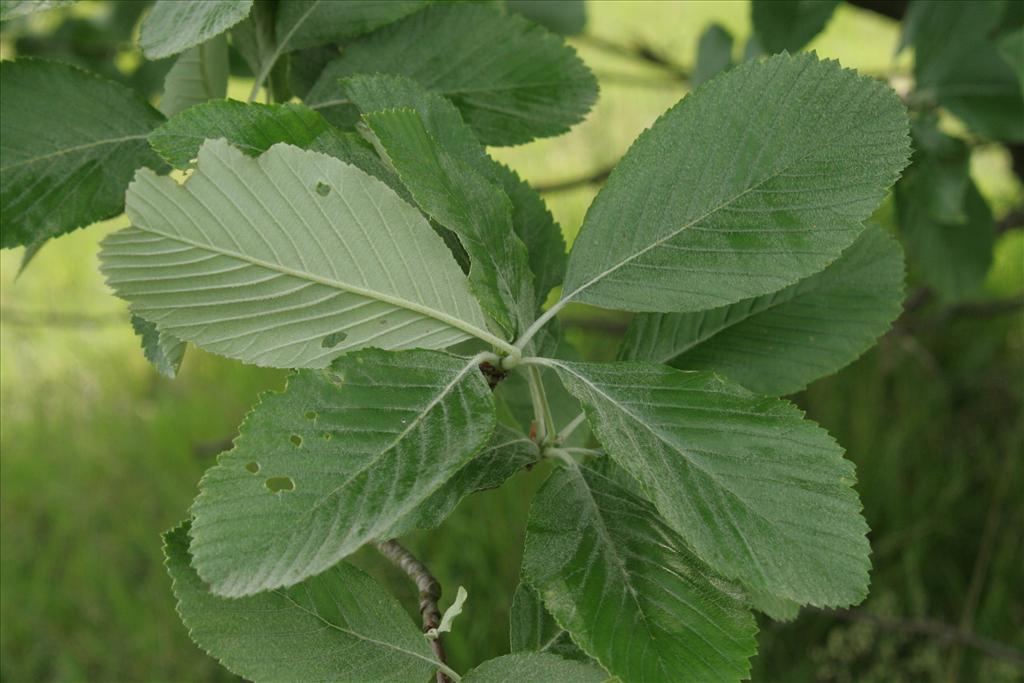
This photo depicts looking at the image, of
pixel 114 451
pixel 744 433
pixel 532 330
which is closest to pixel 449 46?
pixel 532 330

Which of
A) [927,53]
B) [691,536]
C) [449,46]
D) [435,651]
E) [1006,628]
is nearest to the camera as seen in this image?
[691,536]

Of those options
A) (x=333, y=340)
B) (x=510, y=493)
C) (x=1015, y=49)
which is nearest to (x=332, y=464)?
(x=333, y=340)

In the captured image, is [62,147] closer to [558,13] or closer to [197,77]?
[197,77]

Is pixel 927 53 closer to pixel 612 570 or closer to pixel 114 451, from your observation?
pixel 612 570

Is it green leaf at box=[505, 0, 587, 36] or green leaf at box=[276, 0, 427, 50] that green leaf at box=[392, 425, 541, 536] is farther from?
green leaf at box=[505, 0, 587, 36]

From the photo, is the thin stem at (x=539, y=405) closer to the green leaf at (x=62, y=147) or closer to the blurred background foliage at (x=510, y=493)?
the green leaf at (x=62, y=147)
